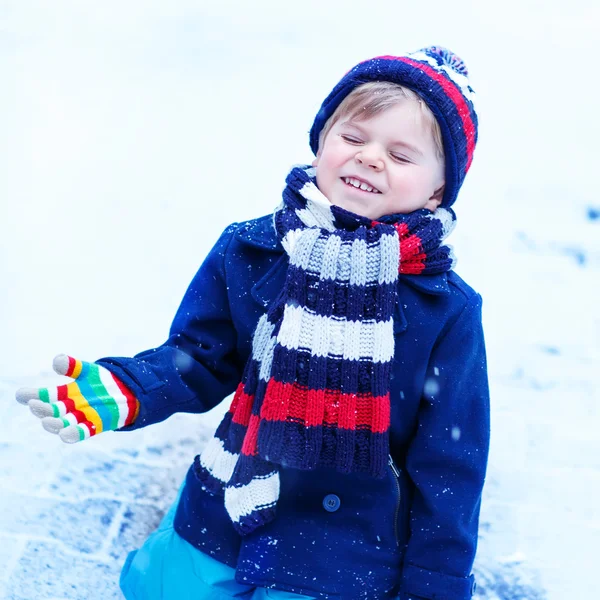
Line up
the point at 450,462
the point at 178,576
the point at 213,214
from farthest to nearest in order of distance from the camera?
1. the point at 213,214
2. the point at 178,576
3. the point at 450,462

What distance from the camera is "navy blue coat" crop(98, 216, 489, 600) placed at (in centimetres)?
152

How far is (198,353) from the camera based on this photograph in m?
1.65

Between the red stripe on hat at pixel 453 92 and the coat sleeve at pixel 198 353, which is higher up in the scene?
the red stripe on hat at pixel 453 92

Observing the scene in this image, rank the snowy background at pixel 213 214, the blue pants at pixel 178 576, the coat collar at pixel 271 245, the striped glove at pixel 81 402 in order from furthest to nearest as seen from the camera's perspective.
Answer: the snowy background at pixel 213 214, the blue pants at pixel 178 576, the coat collar at pixel 271 245, the striped glove at pixel 81 402

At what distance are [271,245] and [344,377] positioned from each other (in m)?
0.31

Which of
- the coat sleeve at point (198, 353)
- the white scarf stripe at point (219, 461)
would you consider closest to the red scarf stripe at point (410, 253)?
the coat sleeve at point (198, 353)

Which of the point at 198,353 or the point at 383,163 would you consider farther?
the point at 198,353

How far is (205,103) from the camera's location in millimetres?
3557

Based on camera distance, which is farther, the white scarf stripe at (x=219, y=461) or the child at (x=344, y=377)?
the white scarf stripe at (x=219, y=461)

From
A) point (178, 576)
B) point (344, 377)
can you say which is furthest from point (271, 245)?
point (178, 576)

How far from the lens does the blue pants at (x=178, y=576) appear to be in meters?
1.61

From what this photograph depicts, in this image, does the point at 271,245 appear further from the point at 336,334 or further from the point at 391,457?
the point at 391,457

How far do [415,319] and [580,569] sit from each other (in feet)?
3.49

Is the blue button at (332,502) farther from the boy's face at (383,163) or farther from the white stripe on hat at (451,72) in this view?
the white stripe on hat at (451,72)
